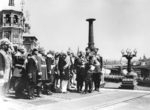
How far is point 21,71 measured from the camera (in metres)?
7.42

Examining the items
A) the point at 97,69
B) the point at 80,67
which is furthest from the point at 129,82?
the point at 80,67

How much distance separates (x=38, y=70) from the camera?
23.8ft

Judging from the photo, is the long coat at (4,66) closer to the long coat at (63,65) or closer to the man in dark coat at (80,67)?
the long coat at (63,65)

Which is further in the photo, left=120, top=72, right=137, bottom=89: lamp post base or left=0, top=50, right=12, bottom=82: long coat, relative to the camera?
left=120, top=72, right=137, bottom=89: lamp post base

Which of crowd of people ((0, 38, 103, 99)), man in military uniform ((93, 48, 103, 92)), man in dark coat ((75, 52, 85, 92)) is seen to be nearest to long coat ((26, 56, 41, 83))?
crowd of people ((0, 38, 103, 99))

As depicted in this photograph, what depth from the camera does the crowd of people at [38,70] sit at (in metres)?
6.08

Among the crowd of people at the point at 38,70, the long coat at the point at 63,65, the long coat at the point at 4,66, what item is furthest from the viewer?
the long coat at the point at 63,65

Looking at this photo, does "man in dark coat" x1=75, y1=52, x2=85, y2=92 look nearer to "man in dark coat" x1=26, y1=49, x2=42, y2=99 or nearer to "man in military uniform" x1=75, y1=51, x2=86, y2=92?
"man in military uniform" x1=75, y1=51, x2=86, y2=92

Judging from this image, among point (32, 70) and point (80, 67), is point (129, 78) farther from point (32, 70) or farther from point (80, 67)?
point (32, 70)

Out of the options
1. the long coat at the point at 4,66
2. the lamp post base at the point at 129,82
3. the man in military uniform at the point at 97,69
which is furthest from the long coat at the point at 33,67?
the lamp post base at the point at 129,82

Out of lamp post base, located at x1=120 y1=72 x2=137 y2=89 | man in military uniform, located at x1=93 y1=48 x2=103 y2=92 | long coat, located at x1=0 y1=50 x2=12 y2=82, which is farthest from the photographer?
lamp post base, located at x1=120 y1=72 x2=137 y2=89

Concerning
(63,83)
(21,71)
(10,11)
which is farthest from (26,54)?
(10,11)

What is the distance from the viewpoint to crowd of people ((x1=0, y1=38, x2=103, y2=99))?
608 cm

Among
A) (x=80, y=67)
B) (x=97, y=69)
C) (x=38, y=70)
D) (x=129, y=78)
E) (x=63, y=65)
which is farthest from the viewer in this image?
(x=129, y=78)
